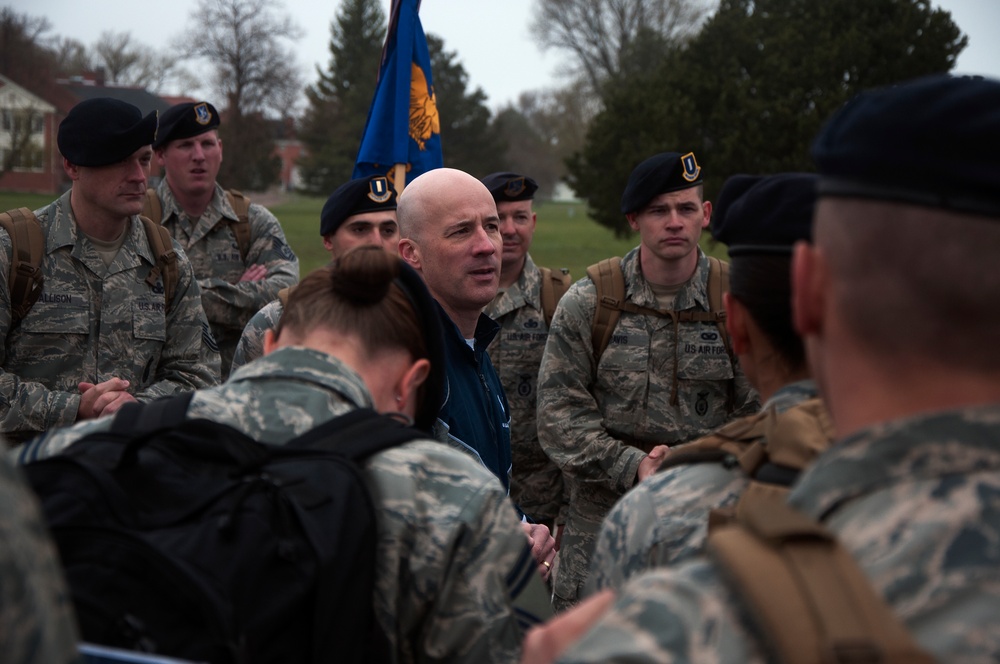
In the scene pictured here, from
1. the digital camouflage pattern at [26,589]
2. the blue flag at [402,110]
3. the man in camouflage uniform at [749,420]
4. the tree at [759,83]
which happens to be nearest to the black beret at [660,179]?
the blue flag at [402,110]

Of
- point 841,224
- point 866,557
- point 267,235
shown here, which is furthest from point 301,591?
point 267,235

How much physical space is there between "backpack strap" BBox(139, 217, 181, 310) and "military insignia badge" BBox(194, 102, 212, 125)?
1568mm

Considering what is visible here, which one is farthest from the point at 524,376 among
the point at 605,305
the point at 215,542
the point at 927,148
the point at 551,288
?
the point at 927,148

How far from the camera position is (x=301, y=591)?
1704 millimetres

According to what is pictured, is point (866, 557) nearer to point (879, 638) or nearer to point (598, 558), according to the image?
point (879, 638)

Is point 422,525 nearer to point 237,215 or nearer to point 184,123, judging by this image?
point 237,215

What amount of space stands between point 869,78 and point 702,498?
25.3 meters

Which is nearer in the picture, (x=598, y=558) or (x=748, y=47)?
(x=598, y=558)

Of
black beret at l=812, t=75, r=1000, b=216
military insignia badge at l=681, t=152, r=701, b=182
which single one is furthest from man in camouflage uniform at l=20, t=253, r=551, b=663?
military insignia badge at l=681, t=152, r=701, b=182

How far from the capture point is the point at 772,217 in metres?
2.23

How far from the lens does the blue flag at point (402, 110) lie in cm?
634

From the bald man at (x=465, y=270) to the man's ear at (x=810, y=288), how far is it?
2.20 m

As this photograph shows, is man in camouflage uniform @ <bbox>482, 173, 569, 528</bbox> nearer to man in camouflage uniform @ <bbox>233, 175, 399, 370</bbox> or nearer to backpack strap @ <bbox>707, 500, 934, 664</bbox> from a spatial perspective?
man in camouflage uniform @ <bbox>233, 175, 399, 370</bbox>

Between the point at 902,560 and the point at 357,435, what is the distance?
1.10 m
